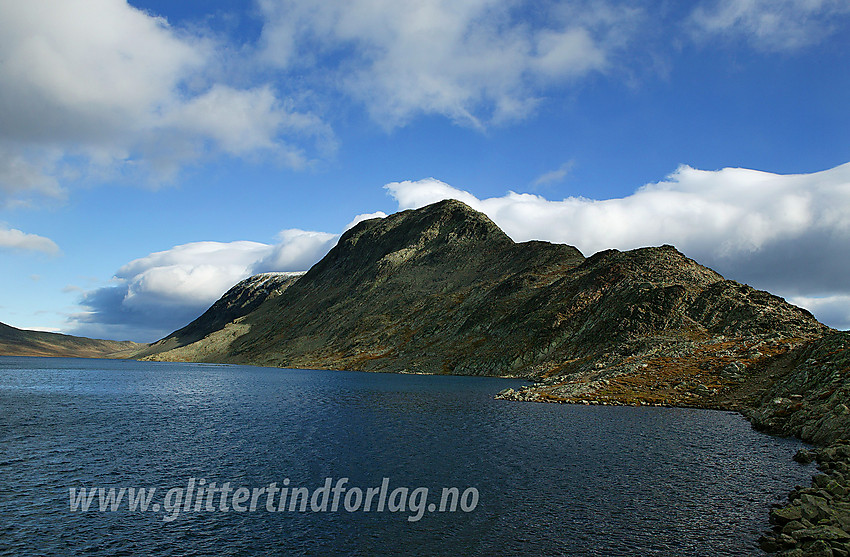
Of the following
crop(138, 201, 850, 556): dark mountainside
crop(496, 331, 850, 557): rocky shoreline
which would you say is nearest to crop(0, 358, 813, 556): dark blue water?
crop(496, 331, 850, 557): rocky shoreline

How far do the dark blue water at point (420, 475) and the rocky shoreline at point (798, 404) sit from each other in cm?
203

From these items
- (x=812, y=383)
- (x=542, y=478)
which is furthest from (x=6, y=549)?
(x=812, y=383)

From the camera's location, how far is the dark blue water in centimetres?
2527

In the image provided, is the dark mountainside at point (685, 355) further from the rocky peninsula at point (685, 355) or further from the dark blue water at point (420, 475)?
the dark blue water at point (420, 475)

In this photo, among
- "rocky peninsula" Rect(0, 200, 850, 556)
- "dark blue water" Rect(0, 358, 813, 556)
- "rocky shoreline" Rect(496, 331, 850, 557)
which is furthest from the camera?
"rocky peninsula" Rect(0, 200, 850, 556)

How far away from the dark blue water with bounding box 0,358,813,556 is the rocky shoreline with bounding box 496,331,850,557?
6.65 feet

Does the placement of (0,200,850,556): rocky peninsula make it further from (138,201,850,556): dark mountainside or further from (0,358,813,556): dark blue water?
(0,358,813,556): dark blue water

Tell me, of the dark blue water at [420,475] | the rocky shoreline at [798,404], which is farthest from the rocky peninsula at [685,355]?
the dark blue water at [420,475]

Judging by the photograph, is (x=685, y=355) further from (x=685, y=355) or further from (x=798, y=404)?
(x=798, y=404)

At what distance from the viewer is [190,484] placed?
1380 inches

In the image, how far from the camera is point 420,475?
121ft

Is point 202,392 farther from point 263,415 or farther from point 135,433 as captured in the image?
point 135,433

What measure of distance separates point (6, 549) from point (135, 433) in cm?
3305

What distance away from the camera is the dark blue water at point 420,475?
82.9 feet
